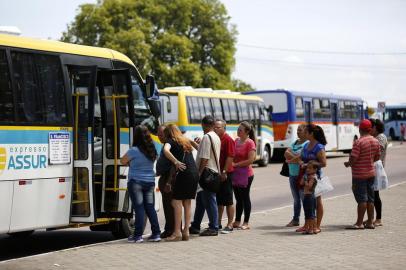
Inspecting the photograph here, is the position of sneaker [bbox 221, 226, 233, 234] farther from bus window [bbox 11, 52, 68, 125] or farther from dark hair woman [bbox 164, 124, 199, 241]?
bus window [bbox 11, 52, 68, 125]

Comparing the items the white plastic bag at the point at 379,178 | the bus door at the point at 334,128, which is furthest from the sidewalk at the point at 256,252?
the bus door at the point at 334,128

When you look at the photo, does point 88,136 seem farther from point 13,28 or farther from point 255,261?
point 255,261

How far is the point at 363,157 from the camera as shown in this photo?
13.4 meters

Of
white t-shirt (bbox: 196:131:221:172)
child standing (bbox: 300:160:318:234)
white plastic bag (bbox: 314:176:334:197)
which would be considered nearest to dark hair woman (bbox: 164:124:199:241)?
white t-shirt (bbox: 196:131:221:172)

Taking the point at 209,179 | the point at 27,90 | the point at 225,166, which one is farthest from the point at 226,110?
the point at 27,90

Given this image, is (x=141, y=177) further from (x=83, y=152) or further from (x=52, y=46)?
(x=52, y=46)

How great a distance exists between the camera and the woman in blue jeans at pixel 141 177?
1191 centimetres

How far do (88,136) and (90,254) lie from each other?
221cm

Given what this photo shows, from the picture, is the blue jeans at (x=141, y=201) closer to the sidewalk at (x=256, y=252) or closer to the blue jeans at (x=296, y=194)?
the sidewalk at (x=256, y=252)

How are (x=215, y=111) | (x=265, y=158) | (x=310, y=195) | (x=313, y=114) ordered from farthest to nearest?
1. (x=313, y=114)
2. (x=265, y=158)
3. (x=215, y=111)
4. (x=310, y=195)

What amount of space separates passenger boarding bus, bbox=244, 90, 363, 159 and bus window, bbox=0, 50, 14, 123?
26651mm

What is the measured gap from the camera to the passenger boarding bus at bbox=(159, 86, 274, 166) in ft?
Result: 98.4

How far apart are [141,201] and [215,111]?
2038 cm

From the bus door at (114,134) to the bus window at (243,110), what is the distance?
2138 cm
